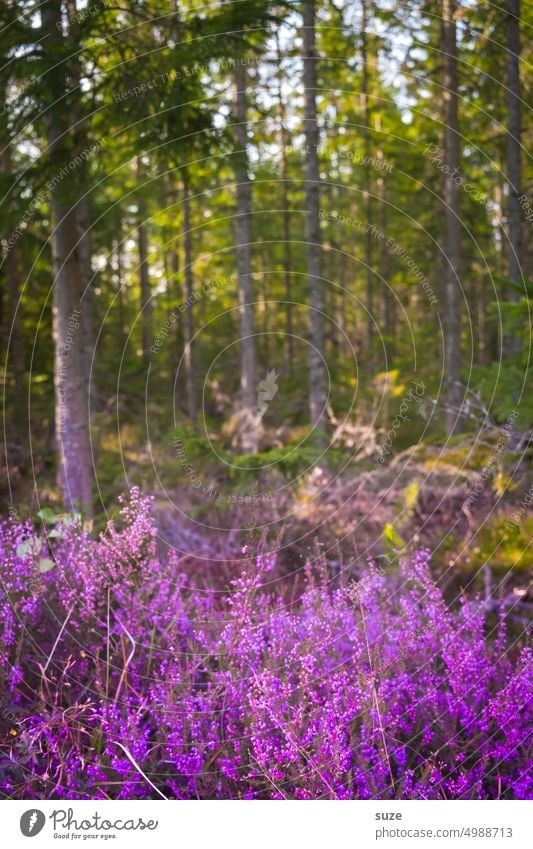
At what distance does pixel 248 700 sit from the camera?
12.1 feet

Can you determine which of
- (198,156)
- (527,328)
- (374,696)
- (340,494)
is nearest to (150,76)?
(198,156)

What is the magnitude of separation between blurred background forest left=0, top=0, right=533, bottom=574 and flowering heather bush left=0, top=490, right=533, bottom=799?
3.24ft

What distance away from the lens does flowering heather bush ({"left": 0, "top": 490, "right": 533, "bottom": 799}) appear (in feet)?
11.2

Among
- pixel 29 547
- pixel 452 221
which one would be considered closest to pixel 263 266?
pixel 452 221

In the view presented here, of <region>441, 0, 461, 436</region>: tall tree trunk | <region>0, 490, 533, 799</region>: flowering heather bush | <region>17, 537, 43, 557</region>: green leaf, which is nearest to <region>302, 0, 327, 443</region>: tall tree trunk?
<region>441, 0, 461, 436</region>: tall tree trunk

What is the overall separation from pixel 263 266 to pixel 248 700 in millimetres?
23309

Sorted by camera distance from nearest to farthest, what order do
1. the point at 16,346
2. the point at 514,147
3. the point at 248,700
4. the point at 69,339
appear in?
the point at 248,700, the point at 69,339, the point at 514,147, the point at 16,346

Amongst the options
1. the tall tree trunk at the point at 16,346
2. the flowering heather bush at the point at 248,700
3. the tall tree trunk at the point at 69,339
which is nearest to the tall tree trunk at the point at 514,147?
the tall tree trunk at the point at 69,339

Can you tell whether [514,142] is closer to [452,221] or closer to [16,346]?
[452,221]

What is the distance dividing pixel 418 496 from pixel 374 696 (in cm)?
584

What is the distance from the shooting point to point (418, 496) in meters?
9.12

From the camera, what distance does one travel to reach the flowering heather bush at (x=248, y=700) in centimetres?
342

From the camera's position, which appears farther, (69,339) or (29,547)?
(69,339)
